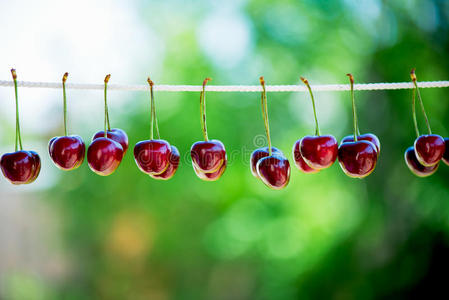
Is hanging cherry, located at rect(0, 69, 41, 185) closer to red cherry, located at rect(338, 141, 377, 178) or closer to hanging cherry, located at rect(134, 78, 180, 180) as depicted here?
hanging cherry, located at rect(134, 78, 180, 180)

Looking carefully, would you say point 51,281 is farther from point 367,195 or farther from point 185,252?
point 367,195

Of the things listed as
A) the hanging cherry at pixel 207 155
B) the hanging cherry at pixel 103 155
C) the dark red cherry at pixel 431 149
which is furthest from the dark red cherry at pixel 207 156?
the dark red cherry at pixel 431 149

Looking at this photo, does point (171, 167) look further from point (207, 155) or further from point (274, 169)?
point (274, 169)

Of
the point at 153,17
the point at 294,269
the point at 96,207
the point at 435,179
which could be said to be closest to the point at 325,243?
the point at 294,269

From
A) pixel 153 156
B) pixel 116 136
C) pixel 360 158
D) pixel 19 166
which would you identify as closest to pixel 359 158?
pixel 360 158

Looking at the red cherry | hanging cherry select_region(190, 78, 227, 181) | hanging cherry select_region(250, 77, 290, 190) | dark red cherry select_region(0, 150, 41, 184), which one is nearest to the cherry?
the red cherry
